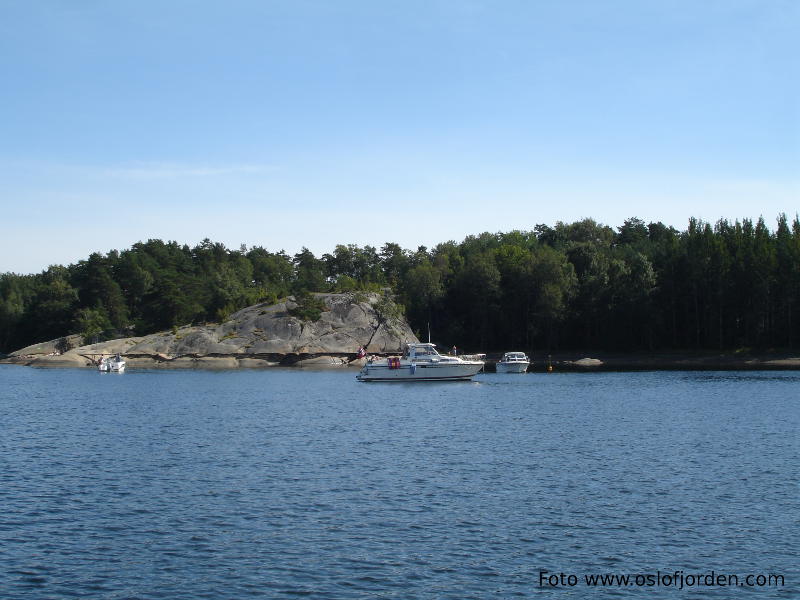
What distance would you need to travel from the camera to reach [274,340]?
5812 inches

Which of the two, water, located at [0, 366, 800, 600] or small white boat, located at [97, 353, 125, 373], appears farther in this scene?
small white boat, located at [97, 353, 125, 373]

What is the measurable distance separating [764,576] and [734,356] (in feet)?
367

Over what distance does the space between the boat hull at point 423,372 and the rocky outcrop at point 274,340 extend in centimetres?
4180

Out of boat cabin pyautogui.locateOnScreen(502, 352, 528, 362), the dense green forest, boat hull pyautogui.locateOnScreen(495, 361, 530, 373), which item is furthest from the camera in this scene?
the dense green forest

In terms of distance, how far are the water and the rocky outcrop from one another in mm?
80815

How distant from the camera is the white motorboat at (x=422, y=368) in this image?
328 feet

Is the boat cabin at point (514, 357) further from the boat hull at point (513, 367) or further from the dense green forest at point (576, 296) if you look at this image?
the dense green forest at point (576, 296)

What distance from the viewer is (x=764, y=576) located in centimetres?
2283

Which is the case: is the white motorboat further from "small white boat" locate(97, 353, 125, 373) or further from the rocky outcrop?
"small white boat" locate(97, 353, 125, 373)

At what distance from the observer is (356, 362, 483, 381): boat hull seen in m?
99.9

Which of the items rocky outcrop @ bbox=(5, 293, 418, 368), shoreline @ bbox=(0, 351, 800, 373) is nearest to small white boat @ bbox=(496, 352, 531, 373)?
shoreline @ bbox=(0, 351, 800, 373)

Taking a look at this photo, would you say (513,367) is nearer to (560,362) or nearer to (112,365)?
(560,362)

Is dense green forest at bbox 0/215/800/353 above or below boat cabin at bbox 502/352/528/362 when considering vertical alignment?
above

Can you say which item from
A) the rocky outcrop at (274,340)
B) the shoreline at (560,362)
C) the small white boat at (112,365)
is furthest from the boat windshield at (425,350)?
the small white boat at (112,365)
